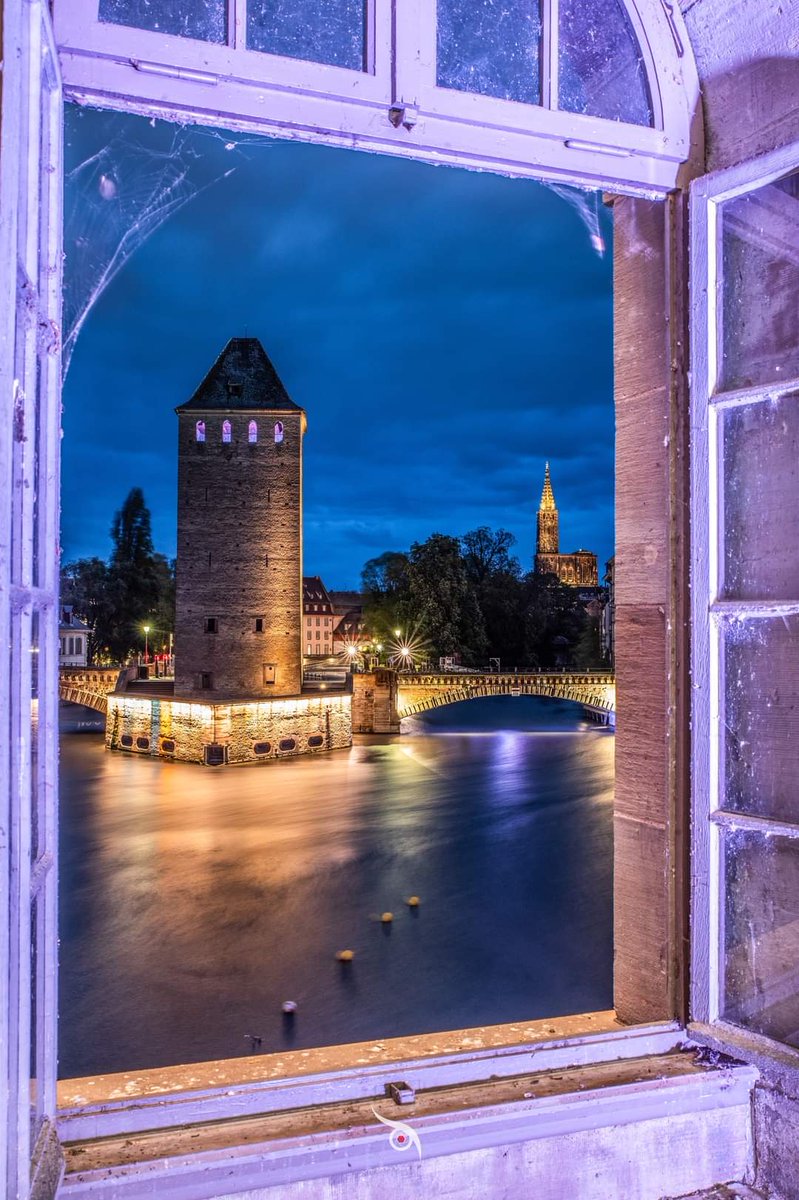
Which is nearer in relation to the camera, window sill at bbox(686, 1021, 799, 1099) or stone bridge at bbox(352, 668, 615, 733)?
window sill at bbox(686, 1021, 799, 1099)

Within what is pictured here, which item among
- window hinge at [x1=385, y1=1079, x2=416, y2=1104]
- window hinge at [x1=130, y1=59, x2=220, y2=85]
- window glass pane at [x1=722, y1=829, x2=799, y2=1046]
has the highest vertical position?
window hinge at [x1=130, y1=59, x2=220, y2=85]

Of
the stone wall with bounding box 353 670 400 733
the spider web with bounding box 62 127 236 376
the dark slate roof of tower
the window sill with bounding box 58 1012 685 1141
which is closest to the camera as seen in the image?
the window sill with bounding box 58 1012 685 1141

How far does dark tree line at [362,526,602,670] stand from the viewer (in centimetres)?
3912

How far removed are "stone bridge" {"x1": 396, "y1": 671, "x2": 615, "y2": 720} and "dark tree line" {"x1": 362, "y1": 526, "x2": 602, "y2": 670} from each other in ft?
18.6

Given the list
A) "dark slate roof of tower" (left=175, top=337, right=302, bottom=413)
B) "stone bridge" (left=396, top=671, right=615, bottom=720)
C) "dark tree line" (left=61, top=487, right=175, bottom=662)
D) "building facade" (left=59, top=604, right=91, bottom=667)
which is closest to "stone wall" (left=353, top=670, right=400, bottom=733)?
"stone bridge" (left=396, top=671, right=615, bottom=720)

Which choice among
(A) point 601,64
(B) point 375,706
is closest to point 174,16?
(A) point 601,64

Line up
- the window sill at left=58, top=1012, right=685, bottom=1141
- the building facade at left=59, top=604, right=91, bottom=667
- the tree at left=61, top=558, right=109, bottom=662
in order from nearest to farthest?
the window sill at left=58, top=1012, right=685, bottom=1141
the building facade at left=59, top=604, right=91, bottom=667
the tree at left=61, top=558, right=109, bottom=662

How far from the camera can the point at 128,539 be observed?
50875 millimetres

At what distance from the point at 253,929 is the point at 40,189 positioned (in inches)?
549

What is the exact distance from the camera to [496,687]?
1294 inches

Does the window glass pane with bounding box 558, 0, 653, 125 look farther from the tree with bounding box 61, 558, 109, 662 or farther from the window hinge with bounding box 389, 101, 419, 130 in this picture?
the tree with bounding box 61, 558, 109, 662

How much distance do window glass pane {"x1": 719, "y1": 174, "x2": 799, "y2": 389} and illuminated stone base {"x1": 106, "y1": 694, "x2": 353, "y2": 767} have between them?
25.5m

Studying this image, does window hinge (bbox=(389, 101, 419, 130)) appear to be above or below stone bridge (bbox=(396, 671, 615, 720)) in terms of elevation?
above

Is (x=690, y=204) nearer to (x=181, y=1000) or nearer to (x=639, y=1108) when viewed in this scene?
(x=639, y=1108)
